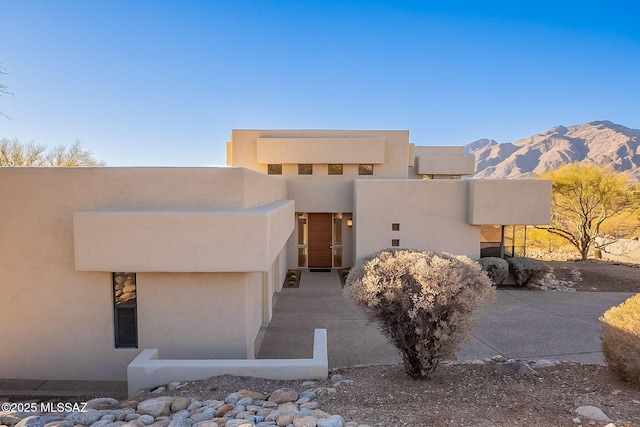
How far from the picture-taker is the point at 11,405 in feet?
17.3

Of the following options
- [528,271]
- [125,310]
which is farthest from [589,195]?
[125,310]

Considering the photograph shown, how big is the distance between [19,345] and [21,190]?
286 centimetres

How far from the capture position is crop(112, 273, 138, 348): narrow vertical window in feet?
21.6

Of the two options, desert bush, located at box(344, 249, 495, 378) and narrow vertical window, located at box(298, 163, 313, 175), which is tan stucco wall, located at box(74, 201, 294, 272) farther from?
narrow vertical window, located at box(298, 163, 313, 175)

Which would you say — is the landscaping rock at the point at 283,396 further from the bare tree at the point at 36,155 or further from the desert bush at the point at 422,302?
the bare tree at the point at 36,155

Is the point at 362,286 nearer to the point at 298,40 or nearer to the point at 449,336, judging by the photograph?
the point at 449,336

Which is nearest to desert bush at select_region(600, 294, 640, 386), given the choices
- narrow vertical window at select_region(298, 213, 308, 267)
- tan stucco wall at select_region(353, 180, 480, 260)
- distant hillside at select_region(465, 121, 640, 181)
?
tan stucco wall at select_region(353, 180, 480, 260)

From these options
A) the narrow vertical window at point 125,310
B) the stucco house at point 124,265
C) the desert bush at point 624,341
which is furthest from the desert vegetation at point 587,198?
the narrow vertical window at point 125,310

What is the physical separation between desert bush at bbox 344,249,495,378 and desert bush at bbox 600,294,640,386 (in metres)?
1.61

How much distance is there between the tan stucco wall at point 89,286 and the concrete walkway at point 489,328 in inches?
74.6

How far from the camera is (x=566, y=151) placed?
4072 inches

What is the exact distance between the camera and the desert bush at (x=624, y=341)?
4691 mm

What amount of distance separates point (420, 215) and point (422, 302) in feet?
29.8

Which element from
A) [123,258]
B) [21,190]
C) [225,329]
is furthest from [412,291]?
[21,190]
